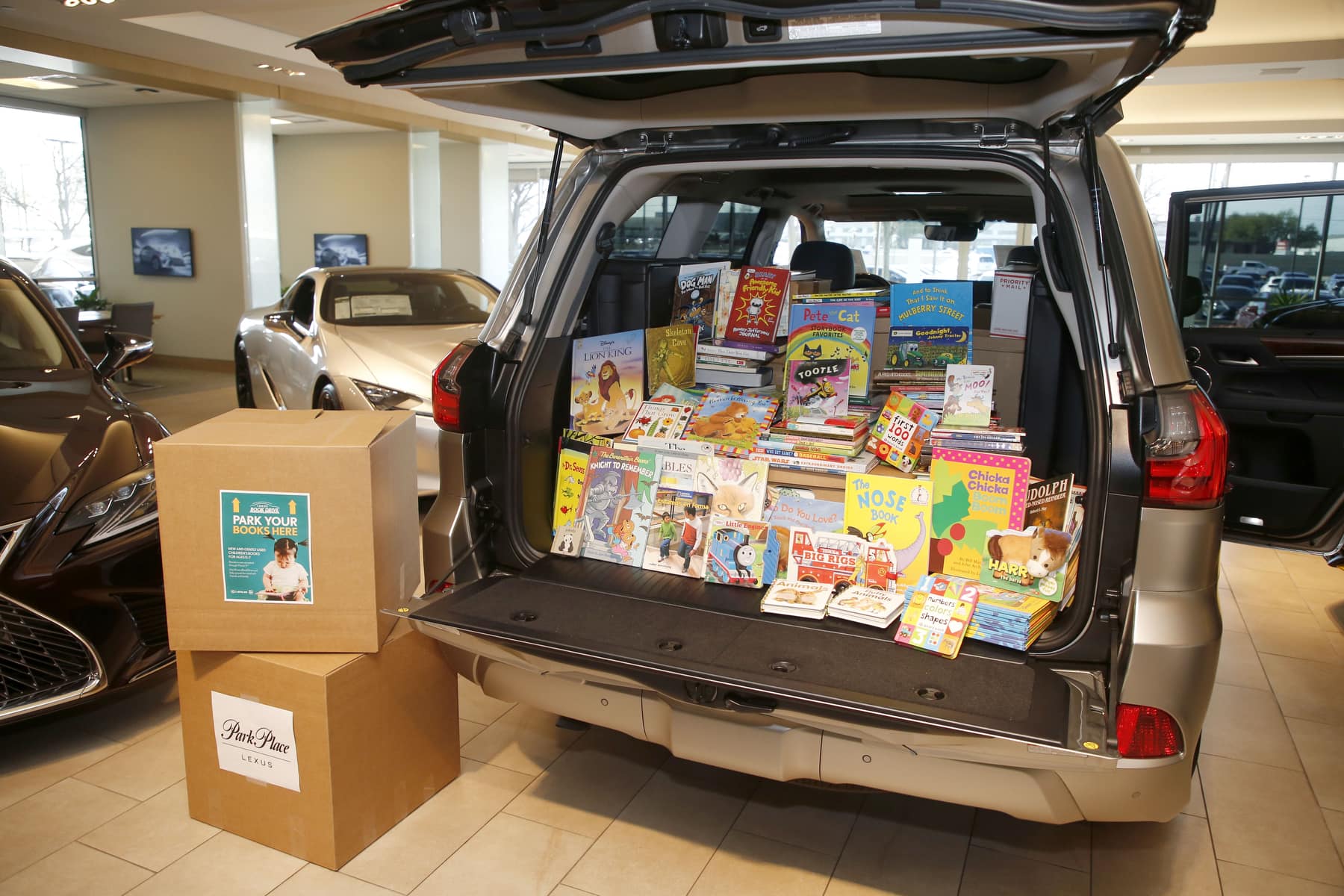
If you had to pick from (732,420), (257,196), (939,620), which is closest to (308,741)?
(732,420)

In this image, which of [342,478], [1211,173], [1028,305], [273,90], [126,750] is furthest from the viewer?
[1211,173]

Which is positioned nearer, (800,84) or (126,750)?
(800,84)

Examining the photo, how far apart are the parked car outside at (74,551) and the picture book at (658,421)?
1513 millimetres

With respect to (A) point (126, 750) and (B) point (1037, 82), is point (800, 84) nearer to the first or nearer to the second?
(B) point (1037, 82)

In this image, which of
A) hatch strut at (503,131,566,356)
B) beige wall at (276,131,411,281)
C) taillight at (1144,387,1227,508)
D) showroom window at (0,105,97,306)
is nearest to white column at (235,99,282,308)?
beige wall at (276,131,411,281)

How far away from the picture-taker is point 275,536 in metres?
2.27

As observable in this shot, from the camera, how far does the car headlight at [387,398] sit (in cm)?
498

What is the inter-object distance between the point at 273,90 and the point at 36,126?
380cm

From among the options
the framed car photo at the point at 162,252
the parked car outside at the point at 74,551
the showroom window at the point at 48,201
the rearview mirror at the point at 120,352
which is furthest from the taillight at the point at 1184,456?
the showroom window at the point at 48,201

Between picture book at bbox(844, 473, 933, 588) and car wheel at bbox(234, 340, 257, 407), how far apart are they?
5554mm

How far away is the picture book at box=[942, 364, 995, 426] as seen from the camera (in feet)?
7.93

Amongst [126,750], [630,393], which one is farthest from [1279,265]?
[126,750]

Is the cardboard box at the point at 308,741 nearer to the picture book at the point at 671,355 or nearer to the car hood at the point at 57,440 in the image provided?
the car hood at the point at 57,440

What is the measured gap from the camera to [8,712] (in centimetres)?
254
